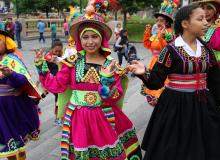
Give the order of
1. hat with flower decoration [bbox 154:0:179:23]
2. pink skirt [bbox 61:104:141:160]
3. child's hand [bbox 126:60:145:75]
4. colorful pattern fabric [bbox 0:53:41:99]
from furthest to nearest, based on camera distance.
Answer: hat with flower decoration [bbox 154:0:179:23]
colorful pattern fabric [bbox 0:53:41:99]
pink skirt [bbox 61:104:141:160]
child's hand [bbox 126:60:145:75]

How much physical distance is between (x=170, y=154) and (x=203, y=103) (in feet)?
1.85

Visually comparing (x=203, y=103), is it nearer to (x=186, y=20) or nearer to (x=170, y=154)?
(x=170, y=154)

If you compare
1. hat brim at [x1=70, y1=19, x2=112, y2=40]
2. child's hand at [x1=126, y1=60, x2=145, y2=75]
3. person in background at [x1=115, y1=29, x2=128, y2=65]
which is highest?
hat brim at [x1=70, y1=19, x2=112, y2=40]

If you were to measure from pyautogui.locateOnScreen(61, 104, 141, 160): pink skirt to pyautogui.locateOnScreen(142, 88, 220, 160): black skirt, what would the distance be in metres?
0.46

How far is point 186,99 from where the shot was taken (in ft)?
10.2

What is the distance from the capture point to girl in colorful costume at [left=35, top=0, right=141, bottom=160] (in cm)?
330

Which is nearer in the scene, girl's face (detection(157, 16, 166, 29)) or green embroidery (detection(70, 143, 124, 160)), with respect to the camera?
green embroidery (detection(70, 143, 124, 160))

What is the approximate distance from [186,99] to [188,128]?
27 centimetres

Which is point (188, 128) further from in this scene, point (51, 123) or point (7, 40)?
point (51, 123)

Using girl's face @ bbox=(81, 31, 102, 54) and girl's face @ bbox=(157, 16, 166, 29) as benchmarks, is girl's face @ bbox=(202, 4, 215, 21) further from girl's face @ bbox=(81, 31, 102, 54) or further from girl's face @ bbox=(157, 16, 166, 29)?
girl's face @ bbox=(81, 31, 102, 54)

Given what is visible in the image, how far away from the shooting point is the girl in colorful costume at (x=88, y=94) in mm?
3301

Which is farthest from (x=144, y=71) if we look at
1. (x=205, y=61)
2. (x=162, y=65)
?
(x=205, y=61)

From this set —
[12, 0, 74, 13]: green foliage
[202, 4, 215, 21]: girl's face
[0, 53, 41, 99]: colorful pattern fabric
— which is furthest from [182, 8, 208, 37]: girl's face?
[12, 0, 74, 13]: green foliage

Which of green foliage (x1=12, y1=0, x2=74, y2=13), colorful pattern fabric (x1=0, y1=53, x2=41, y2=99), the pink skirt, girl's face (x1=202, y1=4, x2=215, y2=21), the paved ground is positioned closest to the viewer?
the pink skirt
